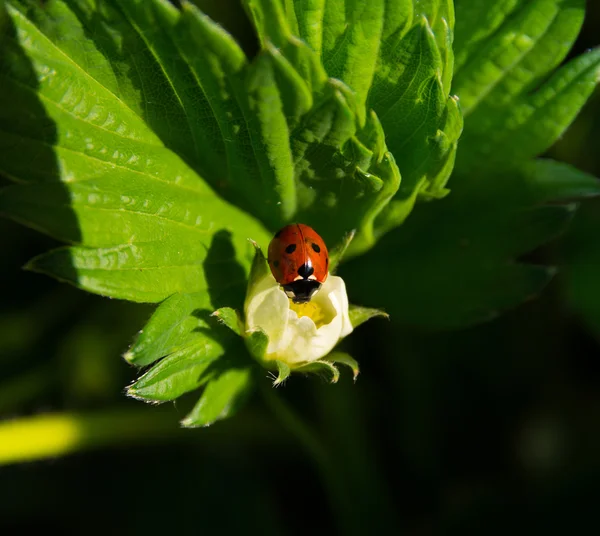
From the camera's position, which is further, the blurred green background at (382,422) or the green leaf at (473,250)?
the blurred green background at (382,422)

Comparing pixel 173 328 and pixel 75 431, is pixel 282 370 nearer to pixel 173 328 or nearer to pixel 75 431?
pixel 173 328

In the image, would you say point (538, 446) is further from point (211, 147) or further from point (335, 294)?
point (211, 147)

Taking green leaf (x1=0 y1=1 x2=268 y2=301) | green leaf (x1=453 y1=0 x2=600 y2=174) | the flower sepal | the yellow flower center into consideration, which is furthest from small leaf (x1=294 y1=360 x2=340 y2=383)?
green leaf (x1=453 y1=0 x2=600 y2=174)

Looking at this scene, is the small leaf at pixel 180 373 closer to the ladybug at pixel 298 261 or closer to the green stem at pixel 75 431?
the ladybug at pixel 298 261

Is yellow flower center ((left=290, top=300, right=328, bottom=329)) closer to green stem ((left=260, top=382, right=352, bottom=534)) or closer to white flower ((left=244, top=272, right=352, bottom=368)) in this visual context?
white flower ((left=244, top=272, right=352, bottom=368))

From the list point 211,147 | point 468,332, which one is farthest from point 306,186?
point 468,332

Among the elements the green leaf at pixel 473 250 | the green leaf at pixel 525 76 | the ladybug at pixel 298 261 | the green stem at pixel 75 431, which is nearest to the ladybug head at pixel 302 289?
the ladybug at pixel 298 261

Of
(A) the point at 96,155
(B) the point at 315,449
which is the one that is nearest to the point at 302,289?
(A) the point at 96,155
